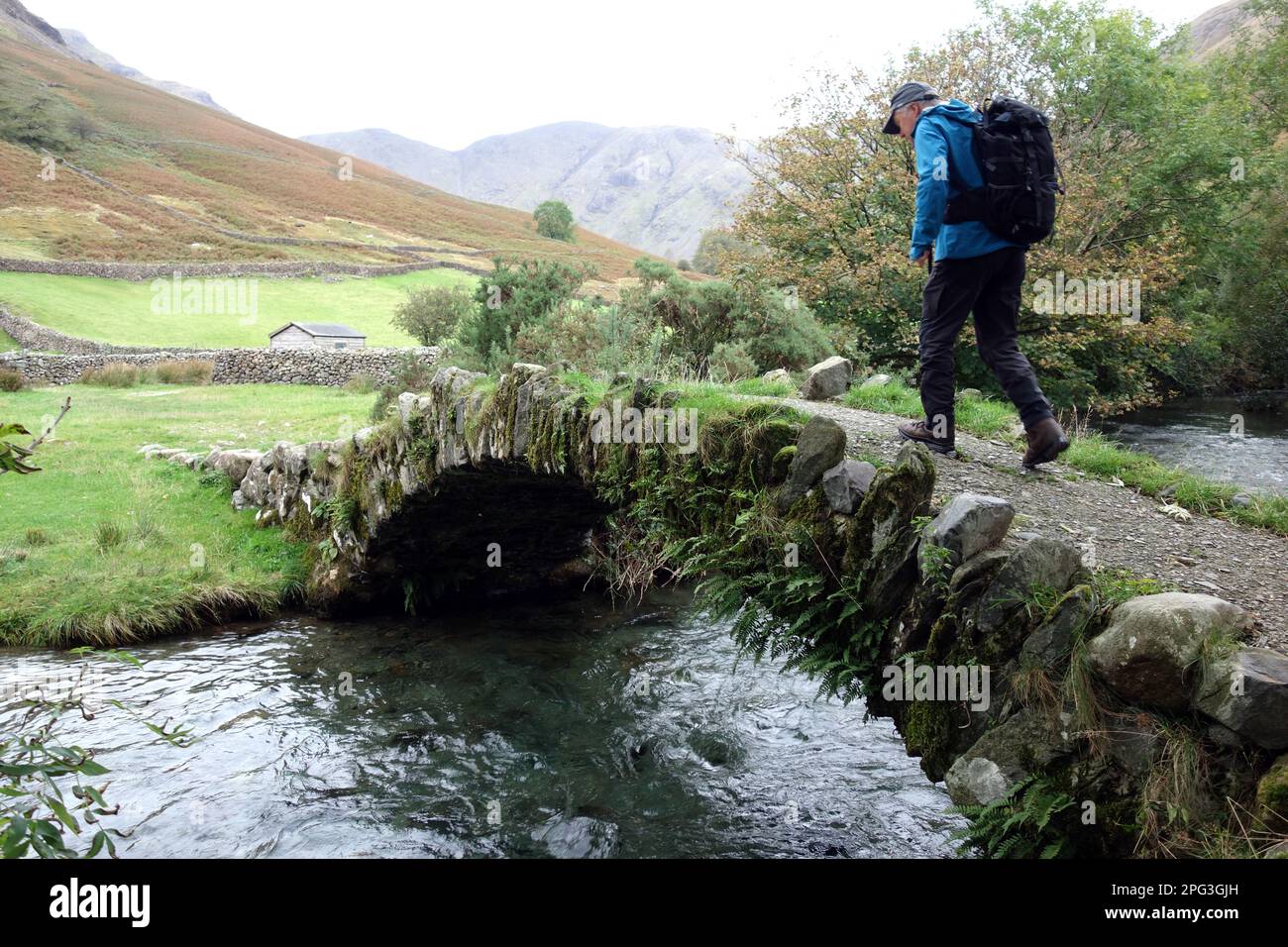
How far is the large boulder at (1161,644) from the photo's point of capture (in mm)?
2977

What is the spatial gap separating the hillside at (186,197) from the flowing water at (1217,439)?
2980 centimetres

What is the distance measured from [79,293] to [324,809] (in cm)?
4075

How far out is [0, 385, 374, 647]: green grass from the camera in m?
10.1

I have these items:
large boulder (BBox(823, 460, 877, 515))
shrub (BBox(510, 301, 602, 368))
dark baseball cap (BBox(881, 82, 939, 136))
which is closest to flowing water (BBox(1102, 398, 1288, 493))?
dark baseball cap (BBox(881, 82, 939, 136))

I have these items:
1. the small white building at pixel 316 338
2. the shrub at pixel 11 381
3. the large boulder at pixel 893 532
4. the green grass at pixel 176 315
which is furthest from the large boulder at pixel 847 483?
the green grass at pixel 176 315

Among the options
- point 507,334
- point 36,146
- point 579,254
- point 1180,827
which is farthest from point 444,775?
point 36,146

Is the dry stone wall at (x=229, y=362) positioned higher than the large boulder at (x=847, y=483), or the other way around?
the dry stone wall at (x=229, y=362)

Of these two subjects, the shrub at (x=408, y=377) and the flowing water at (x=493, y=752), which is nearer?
the flowing water at (x=493, y=752)

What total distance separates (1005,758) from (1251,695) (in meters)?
1.03

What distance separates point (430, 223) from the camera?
65.2m

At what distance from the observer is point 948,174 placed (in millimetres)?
5000

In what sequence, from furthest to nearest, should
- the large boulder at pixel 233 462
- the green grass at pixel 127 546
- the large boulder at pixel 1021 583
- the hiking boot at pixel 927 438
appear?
the large boulder at pixel 233 462 → the green grass at pixel 127 546 → the hiking boot at pixel 927 438 → the large boulder at pixel 1021 583

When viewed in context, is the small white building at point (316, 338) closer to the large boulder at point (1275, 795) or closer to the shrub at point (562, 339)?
the shrub at point (562, 339)
